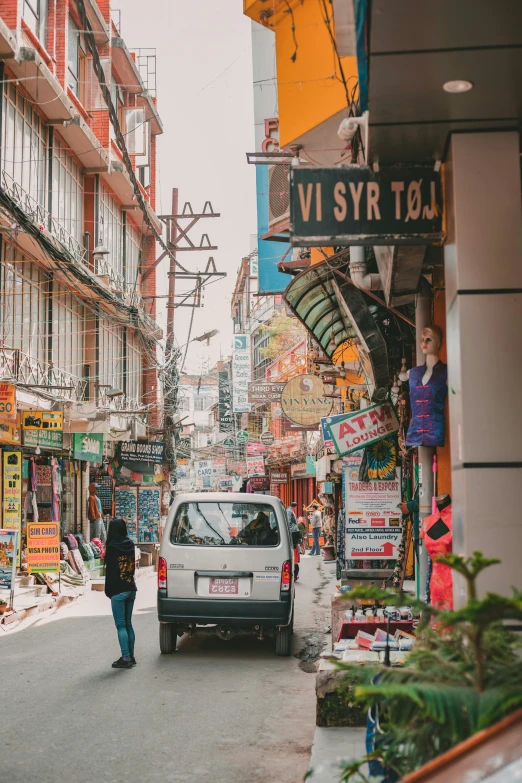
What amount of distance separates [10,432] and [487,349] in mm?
16181

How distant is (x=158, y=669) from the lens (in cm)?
1017

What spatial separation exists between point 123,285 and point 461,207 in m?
29.0

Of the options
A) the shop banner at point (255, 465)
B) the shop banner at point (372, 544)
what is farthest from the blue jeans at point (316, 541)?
the shop banner at point (372, 544)

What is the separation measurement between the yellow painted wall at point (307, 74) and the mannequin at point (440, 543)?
5315mm

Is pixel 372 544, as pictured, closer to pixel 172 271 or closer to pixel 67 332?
pixel 67 332

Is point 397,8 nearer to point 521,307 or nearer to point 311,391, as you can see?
point 521,307

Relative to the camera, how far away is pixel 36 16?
79.3ft

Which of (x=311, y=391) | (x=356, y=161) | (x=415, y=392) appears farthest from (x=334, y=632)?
(x=311, y=391)

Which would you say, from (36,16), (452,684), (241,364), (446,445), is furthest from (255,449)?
(452,684)

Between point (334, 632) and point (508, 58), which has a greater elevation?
point (508, 58)

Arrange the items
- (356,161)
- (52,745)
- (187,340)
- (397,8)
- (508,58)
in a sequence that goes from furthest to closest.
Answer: (187,340) → (356,161) → (52,745) → (508,58) → (397,8)

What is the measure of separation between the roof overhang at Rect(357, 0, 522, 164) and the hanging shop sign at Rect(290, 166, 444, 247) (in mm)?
147

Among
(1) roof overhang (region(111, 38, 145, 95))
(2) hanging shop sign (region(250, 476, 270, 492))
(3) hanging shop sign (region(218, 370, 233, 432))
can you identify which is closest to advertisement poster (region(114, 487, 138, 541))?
(1) roof overhang (region(111, 38, 145, 95))

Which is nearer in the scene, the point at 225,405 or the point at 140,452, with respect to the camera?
the point at 140,452
